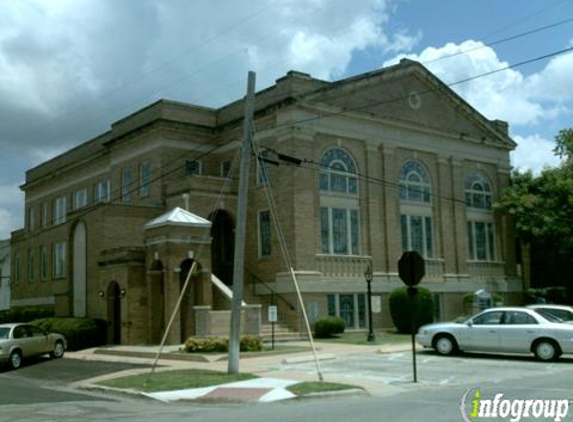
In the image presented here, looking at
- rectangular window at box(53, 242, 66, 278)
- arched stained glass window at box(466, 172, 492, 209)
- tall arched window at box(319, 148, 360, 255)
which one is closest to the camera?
tall arched window at box(319, 148, 360, 255)

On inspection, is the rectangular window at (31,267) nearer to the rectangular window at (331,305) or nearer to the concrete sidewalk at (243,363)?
the concrete sidewalk at (243,363)

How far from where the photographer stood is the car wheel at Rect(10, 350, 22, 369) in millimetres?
23953

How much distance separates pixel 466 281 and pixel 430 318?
5919mm

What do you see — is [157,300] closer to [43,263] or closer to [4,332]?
[4,332]

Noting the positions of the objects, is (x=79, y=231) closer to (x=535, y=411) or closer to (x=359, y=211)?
(x=359, y=211)

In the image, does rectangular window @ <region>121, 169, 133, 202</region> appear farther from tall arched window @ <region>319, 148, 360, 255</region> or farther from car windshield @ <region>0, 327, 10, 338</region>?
car windshield @ <region>0, 327, 10, 338</region>

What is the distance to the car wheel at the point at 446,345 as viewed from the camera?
75.9 feet

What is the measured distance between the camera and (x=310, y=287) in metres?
33.1

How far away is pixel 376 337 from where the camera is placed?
32250 mm

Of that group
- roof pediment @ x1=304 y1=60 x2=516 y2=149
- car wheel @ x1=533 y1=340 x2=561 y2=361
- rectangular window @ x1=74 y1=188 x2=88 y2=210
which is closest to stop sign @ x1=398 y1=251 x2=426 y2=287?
car wheel @ x1=533 y1=340 x2=561 y2=361

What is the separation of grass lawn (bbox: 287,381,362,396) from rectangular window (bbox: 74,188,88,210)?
3559cm

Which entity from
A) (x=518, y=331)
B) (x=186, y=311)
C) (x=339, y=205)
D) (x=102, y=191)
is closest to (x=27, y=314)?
(x=102, y=191)

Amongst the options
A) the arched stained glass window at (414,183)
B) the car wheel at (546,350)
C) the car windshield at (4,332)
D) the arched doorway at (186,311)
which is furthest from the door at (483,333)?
the arched stained glass window at (414,183)

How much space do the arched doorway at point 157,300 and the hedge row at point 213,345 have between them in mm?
4603
